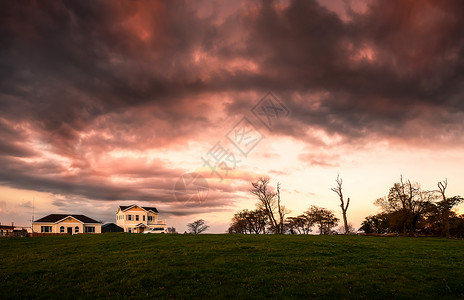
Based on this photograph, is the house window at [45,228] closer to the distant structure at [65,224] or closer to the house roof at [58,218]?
the distant structure at [65,224]

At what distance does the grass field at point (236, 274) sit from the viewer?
56.4ft

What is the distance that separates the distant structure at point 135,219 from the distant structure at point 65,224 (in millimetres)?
9070

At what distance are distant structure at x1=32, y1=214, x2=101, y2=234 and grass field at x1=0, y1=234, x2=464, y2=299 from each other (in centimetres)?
8603

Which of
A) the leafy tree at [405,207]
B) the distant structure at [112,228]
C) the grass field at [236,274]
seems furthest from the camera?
the distant structure at [112,228]

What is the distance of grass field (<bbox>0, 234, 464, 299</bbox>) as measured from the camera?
17.2 meters

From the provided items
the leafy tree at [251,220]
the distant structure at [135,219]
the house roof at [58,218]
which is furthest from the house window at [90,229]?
the leafy tree at [251,220]

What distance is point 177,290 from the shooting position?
1755cm

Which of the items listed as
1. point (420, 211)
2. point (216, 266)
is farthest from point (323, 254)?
point (420, 211)

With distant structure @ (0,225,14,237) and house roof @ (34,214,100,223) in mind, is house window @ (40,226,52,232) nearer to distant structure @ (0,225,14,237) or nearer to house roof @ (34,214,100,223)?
house roof @ (34,214,100,223)

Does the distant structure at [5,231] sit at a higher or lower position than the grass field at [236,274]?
lower

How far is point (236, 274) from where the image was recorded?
20781 millimetres

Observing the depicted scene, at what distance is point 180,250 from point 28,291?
14421mm

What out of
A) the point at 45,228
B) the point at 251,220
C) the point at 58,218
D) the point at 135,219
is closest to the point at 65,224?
the point at 58,218

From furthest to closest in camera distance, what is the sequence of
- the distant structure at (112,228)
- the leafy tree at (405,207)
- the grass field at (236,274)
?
the distant structure at (112,228) < the leafy tree at (405,207) < the grass field at (236,274)
